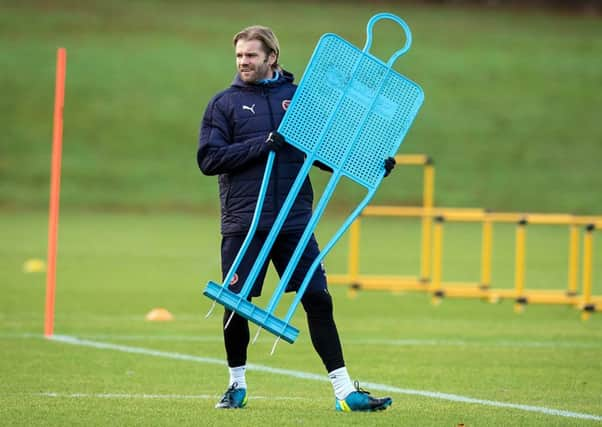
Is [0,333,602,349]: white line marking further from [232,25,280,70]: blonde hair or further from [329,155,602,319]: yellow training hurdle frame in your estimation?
[232,25,280,70]: blonde hair

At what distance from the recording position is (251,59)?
8406 mm

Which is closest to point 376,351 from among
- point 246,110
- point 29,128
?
point 246,110

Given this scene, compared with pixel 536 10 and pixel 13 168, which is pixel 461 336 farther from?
pixel 536 10

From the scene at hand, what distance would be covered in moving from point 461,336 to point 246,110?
586cm

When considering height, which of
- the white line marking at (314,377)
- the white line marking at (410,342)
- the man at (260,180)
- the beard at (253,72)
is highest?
the beard at (253,72)

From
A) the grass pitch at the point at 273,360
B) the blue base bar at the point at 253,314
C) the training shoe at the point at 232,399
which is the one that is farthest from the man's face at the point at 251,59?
the grass pitch at the point at 273,360

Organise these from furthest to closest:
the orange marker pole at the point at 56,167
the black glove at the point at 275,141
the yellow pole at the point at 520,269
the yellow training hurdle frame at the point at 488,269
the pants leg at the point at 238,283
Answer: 1. the yellow pole at the point at 520,269
2. the yellow training hurdle frame at the point at 488,269
3. the orange marker pole at the point at 56,167
4. the pants leg at the point at 238,283
5. the black glove at the point at 275,141

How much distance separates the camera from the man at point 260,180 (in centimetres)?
839

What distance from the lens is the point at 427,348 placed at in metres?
12.6

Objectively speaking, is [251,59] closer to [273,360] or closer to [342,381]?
[342,381]

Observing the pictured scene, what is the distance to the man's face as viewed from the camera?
8391mm

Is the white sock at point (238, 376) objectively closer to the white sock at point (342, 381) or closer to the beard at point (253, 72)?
the white sock at point (342, 381)

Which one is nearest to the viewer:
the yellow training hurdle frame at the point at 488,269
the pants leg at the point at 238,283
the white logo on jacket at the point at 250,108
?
the pants leg at the point at 238,283

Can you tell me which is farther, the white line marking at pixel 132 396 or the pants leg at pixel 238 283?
the white line marking at pixel 132 396
